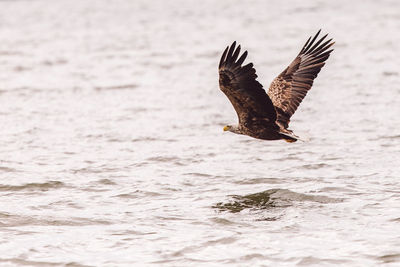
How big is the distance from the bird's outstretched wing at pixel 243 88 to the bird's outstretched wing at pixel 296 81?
0.78 m

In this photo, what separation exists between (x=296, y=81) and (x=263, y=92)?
1.74 metres

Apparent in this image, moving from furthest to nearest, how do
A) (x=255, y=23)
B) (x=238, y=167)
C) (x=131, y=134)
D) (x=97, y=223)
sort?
(x=255, y=23)
(x=131, y=134)
(x=238, y=167)
(x=97, y=223)

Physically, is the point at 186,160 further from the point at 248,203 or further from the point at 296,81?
the point at 248,203

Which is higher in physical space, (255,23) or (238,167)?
(255,23)

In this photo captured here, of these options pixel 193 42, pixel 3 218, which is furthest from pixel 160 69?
pixel 3 218

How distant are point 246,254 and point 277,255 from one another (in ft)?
1.07

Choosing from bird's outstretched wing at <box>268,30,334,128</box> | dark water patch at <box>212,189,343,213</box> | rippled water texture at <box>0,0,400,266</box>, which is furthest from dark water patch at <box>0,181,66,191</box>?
bird's outstretched wing at <box>268,30,334,128</box>

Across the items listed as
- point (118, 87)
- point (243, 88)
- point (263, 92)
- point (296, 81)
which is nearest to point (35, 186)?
point (243, 88)

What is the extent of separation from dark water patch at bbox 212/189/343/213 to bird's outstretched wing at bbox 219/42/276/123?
1.03 meters

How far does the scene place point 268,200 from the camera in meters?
11.3

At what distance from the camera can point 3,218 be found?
1055 centimetres

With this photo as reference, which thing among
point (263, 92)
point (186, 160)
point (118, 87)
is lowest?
point (186, 160)

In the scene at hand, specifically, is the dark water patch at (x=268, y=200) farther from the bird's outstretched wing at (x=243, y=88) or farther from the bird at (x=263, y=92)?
the bird's outstretched wing at (x=243, y=88)

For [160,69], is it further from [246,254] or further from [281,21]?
[246,254]
